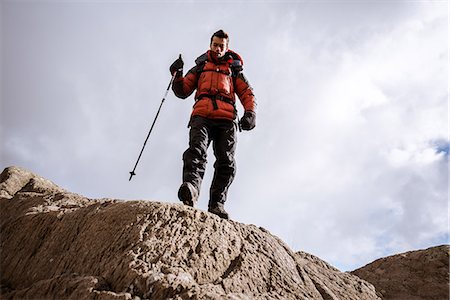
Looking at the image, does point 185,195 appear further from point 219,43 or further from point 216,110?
point 219,43

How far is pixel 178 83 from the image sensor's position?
5.71 meters

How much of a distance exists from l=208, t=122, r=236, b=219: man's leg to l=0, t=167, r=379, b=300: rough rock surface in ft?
3.45

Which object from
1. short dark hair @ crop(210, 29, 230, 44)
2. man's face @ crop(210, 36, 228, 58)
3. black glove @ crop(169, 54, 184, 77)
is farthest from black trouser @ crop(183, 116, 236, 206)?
short dark hair @ crop(210, 29, 230, 44)

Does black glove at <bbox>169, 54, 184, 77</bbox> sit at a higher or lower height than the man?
higher

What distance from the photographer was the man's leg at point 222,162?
5008mm

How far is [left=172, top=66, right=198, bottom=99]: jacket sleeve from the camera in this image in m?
5.71

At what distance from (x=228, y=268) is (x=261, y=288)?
0.32 meters

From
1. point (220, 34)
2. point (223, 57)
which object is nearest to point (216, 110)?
point (223, 57)

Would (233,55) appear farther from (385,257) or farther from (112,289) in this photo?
(385,257)

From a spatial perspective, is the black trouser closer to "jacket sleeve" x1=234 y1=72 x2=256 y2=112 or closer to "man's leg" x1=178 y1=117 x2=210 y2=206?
"man's leg" x1=178 y1=117 x2=210 y2=206

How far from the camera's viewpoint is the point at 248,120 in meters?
5.49

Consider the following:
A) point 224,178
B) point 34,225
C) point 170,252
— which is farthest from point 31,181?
point 170,252

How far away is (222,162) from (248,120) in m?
0.84

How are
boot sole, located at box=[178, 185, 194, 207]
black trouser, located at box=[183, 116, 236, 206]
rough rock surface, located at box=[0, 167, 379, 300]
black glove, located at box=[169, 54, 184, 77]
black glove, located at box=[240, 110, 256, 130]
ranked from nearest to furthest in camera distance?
1. rough rock surface, located at box=[0, 167, 379, 300]
2. boot sole, located at box=[178, 185, 194, 207]
3. black trouser, located at box=[183, 116, 236, 206]
4. black glove, located at box=[240, 110, 256, 130]
5. black glove, located at box=[169, 54, 184, 77]
